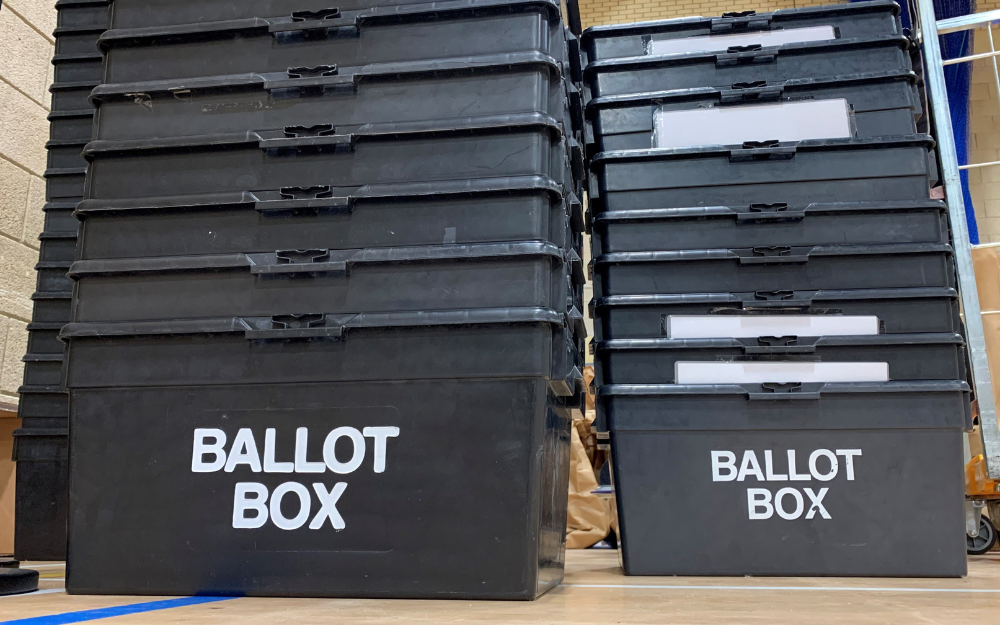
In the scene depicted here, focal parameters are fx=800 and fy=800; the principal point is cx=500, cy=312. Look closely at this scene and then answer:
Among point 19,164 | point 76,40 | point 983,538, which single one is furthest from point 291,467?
point 983,538

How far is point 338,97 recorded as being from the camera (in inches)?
45.1

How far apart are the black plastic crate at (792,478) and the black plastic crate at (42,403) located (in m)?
1.38

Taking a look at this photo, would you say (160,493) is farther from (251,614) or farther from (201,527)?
(251,614)

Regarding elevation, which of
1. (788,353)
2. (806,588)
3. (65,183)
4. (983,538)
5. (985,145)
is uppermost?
(985,145)

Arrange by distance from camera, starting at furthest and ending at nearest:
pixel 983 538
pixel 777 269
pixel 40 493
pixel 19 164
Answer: pixel 983 538 → pixel 19 164 → pixel 40 493 → pixel 777 269

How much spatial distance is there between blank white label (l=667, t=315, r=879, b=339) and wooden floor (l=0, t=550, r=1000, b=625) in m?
0.52


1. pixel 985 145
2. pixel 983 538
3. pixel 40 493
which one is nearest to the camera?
pixel 40 493

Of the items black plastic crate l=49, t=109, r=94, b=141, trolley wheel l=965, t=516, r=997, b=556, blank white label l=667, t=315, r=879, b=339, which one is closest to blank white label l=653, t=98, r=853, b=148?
blank white label l=667, t=315, r=879, b=339

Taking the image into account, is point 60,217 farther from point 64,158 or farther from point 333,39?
point 333,39

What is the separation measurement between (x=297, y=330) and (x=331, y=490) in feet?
0.69

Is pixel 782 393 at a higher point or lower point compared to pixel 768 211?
lower

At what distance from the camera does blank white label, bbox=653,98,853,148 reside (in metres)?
1.69

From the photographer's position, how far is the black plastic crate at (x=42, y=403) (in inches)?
78.0

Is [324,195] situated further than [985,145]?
No
